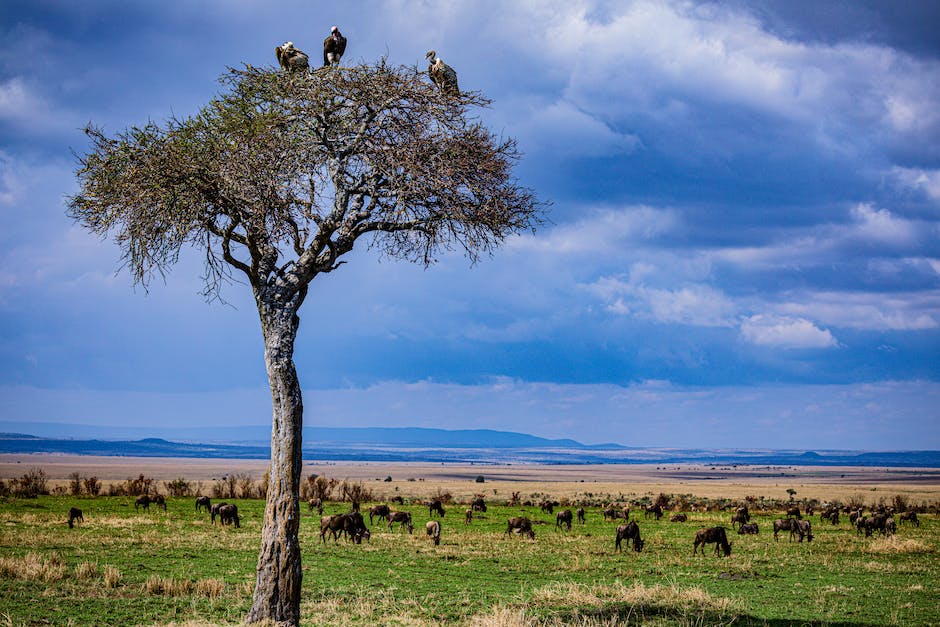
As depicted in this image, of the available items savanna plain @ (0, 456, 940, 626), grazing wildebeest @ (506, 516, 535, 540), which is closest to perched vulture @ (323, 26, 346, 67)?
savanna plain @ (0, 456, 940, 626)

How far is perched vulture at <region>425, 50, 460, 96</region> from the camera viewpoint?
1655 centimetres

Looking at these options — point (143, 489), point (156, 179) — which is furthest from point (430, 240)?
point (143, 489)

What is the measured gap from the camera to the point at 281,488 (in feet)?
46.7

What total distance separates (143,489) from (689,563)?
43.8 meters

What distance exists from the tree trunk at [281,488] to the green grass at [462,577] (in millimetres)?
1751

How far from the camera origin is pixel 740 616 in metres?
17.7

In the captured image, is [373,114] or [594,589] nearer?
[373,114]

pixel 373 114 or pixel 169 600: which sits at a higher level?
pixel 373 114

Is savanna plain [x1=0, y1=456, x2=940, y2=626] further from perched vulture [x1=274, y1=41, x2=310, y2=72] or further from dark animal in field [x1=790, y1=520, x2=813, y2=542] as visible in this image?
perched vulture [x1=274, y1=41, x2=310, y2=72]

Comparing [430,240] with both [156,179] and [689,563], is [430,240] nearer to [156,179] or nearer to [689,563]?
[156,179]

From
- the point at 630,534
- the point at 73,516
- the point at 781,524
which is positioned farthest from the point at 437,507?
the point at 73,516

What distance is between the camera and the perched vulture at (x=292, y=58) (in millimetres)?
16484

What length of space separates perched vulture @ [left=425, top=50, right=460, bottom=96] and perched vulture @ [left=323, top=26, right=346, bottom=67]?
1929 mm

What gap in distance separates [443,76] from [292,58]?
3206 mm
